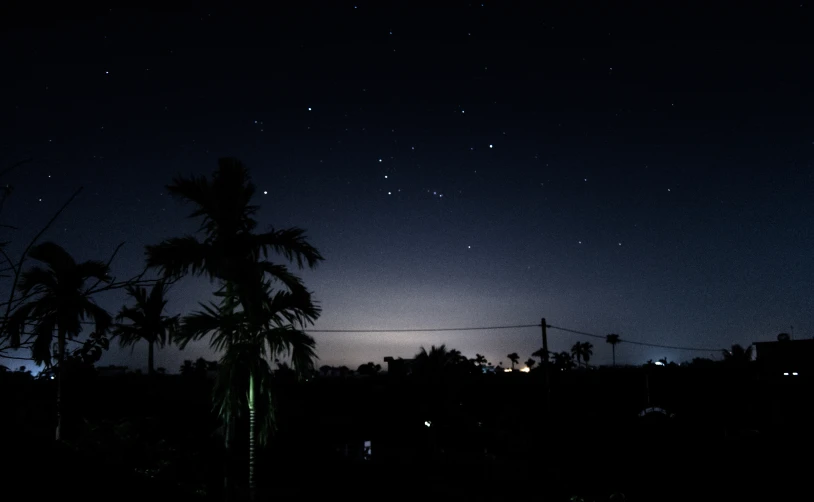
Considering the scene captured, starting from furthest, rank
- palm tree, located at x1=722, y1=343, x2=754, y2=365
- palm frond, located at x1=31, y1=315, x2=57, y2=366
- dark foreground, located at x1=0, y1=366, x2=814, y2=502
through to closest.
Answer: palm tree, located at x1=722, y1=343, x2=754, y2=365 < dark foreground, located at x1=0, y1=366, x2=814, y2=502 < palm frond, located at x1=31, y1=315, x2=57, y2=366

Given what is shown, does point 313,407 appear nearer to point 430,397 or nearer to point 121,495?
point 430,397

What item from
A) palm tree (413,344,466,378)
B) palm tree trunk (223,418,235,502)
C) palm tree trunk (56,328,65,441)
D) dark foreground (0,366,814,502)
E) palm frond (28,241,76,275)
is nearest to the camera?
palm tree trunk (56,328,65,441)

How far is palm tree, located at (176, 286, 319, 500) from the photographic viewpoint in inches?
344

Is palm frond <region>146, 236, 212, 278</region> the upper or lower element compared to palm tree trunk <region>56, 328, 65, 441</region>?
upper

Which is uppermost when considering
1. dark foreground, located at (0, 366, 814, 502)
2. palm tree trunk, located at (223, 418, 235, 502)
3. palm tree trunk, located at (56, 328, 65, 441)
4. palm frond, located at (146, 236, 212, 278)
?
palm frond, located at (146, 236, 212, 278)

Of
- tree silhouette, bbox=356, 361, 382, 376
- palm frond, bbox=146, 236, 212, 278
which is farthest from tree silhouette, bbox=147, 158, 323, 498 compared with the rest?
tree silhouette, bbox=356, 361, 382, 376

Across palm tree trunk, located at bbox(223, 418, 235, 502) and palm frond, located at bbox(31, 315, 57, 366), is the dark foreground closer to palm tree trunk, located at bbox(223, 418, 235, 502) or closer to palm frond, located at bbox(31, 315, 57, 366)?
palm tree trunk, located at bbox(223, 418, 235, 502)

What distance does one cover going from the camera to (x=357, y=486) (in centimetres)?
2023

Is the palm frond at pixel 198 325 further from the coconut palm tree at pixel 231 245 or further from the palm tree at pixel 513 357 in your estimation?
the palm tree at pixel 513 357

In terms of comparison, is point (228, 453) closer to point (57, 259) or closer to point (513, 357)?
point (57, 259)

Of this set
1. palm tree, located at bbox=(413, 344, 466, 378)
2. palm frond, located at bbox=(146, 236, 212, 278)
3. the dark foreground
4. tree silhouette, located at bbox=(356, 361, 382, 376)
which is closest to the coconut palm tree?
palm frond, located at bbox=(146, 236, 212, 278)

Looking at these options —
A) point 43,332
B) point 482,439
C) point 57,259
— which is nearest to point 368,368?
point 482,439

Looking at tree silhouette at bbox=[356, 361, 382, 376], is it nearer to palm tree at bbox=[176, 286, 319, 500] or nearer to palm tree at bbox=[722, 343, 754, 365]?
palm tree at bbox=[722, 343, 754, 365]

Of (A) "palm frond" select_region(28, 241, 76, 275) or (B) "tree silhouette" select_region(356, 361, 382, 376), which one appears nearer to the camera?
(A) "palm frond" select_region(28, 241, 76, 275)
